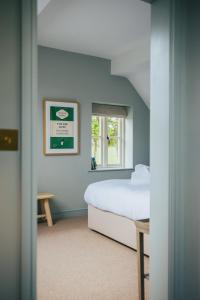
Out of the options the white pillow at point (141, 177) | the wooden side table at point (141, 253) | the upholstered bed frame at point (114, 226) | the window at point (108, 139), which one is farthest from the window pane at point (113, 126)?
the wooden side table at point (141, 253)

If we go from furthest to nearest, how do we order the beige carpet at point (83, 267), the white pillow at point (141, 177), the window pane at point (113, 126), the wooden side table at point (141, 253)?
the window pane at point (113, 126), the white pillow at point (141, 177), the beige carpet at point (83, 267), the wooden side table at point (141, 253)

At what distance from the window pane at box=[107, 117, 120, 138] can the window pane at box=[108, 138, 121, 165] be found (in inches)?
4.1

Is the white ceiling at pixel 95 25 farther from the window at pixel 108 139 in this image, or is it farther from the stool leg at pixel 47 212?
the stool leg at pixel 47 212

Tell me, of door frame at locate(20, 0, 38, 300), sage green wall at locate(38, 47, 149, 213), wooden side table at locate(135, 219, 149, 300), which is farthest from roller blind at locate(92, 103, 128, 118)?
door frame at locate(20, 0, 38, 300)

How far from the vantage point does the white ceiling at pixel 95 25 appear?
3385 mm

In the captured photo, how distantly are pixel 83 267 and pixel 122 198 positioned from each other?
3.16 feet

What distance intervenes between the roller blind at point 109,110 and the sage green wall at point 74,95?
0.13 metres

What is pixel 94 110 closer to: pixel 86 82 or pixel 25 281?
pixel 86 82

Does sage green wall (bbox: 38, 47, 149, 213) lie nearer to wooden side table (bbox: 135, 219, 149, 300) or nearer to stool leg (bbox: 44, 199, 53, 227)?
stool leg (bbox: 44, 199, 53, 227)

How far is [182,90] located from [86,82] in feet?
11.8

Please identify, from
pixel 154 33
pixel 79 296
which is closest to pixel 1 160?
pixel 154 33

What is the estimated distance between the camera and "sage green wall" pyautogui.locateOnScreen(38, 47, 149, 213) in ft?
15.9

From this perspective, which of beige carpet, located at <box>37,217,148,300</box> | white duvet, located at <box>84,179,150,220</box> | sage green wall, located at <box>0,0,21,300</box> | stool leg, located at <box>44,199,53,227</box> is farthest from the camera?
stool leg, located at <box>44,199,53,227</box>

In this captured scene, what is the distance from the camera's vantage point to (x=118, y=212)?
364cm
